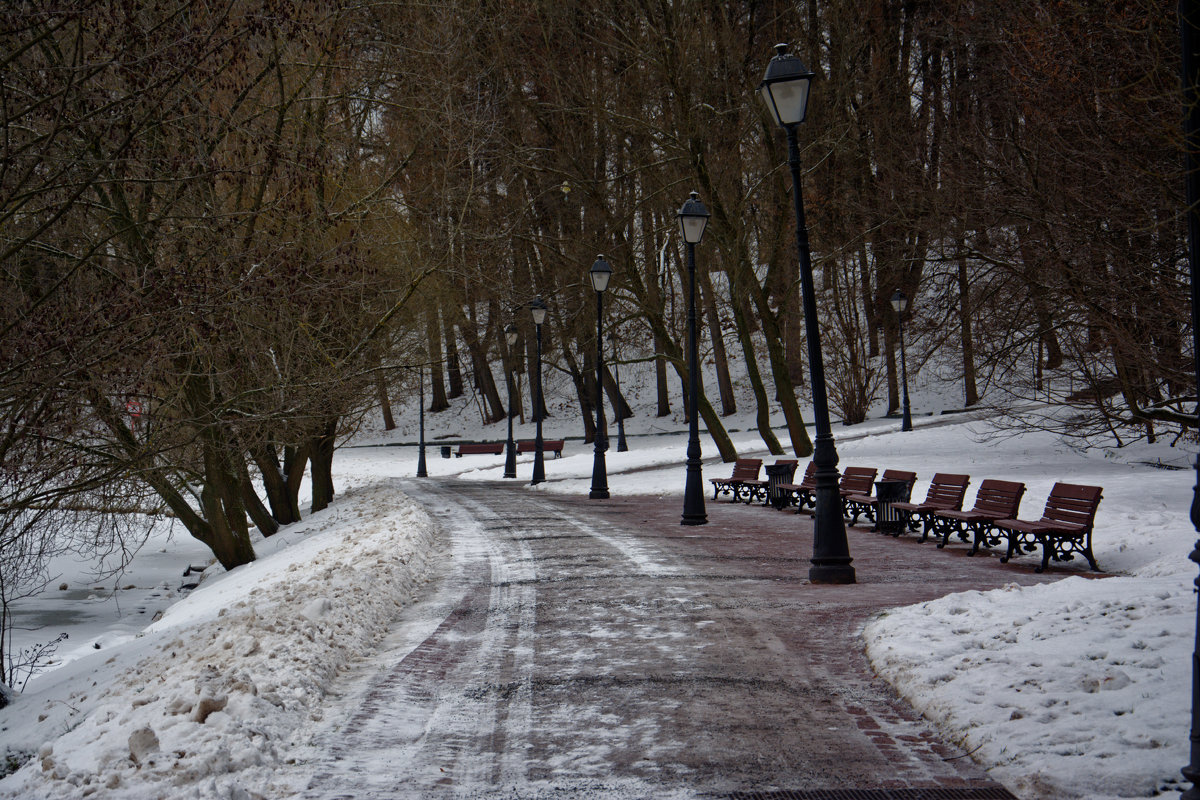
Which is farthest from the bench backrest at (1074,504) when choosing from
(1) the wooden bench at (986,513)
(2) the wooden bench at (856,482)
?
(2) the wooden bench at (856,482)

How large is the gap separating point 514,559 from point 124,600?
37.5ft

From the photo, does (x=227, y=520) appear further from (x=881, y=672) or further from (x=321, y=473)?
(x=881, y=672)

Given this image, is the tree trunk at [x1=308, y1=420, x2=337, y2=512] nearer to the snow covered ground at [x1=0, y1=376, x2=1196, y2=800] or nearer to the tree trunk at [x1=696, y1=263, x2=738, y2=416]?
the snow covered ground at [x1=0, y1=376, x2=1196, y2=800]

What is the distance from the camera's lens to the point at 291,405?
1380 centimetres

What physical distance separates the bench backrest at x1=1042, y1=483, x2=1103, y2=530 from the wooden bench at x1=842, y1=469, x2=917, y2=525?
3307mm

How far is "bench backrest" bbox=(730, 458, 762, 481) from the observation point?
21.6 metres

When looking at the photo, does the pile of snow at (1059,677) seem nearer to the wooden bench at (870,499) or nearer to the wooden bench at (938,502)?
the wooden bench at (938,502)

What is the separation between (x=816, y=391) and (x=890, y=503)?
501cm

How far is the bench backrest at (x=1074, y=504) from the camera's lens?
1130 cm

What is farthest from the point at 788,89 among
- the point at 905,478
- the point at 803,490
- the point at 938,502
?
the point at 803,490

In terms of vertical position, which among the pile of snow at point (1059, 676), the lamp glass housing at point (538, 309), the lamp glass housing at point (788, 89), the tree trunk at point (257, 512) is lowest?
the tree trunk at point (257, 512)

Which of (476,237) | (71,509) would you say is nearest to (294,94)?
(476,237)

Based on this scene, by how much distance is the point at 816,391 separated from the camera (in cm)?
1098

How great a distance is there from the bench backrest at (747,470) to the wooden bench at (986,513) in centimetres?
777
